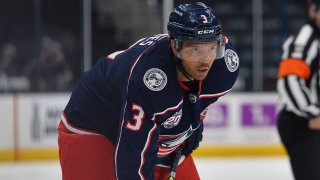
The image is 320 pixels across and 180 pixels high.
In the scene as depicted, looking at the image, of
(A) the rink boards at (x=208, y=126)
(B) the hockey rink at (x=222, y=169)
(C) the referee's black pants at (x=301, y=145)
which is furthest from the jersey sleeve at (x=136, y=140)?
(A) the rink boards at (x=208, y=126)

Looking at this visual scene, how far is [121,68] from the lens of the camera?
→ 230cm

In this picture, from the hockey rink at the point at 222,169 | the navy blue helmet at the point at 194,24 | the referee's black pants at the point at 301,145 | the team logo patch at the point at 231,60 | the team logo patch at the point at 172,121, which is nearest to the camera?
the navy blue helmet at the point at 194,24

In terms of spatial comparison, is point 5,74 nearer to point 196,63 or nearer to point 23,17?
point 23,17

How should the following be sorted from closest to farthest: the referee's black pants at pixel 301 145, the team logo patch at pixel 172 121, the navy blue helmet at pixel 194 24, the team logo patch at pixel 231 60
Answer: the navy blue helmet at pixel 194 24
the team logo patch at pixel 172 121
the team logo patch at pixel 231 60
the referee's black pants at pixel 301 145

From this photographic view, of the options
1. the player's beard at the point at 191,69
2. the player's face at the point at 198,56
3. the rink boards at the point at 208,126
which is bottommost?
the rink boards at the point at 208,126

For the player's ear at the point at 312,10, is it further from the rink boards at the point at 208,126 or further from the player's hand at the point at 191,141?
the rink boards at the point at 208,126

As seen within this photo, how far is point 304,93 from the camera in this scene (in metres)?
3.02

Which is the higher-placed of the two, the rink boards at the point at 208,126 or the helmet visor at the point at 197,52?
the helmet visor at the point at 197,52

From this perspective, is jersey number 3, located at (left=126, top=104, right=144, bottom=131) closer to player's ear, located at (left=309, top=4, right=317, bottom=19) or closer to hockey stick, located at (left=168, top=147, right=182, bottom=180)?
hockey stick, located at (left=168, top=147, right=182, bottom=180)

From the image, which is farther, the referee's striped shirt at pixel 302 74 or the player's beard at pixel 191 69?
the referee's striped shirt at pixel 302 74

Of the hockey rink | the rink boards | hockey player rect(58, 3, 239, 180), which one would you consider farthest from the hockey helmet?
the rink boards

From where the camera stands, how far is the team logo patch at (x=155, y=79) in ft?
6.98

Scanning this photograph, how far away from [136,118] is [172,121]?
0.52ft

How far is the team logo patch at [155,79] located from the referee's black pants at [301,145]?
106cm
